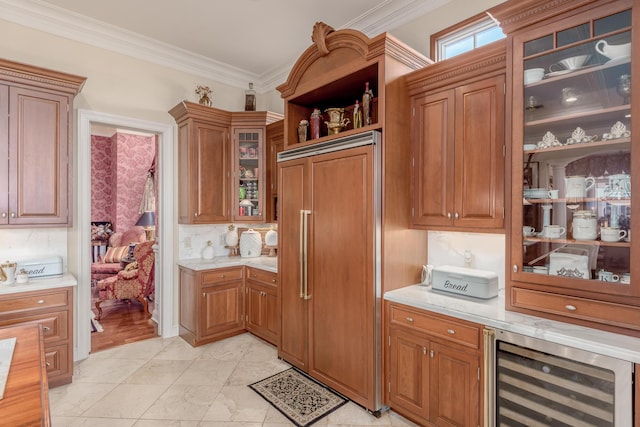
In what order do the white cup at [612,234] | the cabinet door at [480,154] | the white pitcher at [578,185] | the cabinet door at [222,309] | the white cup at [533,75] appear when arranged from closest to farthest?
1. the white cup at [612,234]
2. the white pitcher at [578,185]
3. the white cup at [533,75]
4. the cabinet door at [480,154]
5. the cabinet door at [222,309]

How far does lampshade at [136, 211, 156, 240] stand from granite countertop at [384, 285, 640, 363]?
5.59 m

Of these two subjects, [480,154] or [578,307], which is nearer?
[578,307]

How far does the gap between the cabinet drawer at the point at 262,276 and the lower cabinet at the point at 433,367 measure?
152 centimetres

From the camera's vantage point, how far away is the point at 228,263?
12.8 feet

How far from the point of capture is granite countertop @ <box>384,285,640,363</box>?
151 cm

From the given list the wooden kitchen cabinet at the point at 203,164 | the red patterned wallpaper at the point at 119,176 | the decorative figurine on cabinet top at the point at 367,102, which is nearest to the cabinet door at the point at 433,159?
the decorative figurine on cabinet top at the point at 367,102

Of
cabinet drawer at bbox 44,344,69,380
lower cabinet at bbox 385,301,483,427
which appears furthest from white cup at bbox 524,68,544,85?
cabinet drawer at bbox 44,344,69,380

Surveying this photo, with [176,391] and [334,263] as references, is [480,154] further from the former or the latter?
[176,391]

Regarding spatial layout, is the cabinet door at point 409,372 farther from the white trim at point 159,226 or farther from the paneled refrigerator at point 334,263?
the white trim at point 159,226

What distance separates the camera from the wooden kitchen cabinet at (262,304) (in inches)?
141

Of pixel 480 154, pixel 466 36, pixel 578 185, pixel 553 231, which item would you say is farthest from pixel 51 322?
pixel 466 36

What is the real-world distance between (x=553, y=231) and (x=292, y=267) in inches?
79.7


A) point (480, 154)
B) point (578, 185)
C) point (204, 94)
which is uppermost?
point (204, 94)

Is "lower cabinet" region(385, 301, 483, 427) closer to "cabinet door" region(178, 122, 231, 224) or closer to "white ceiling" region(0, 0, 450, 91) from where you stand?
"cabinet door" region(178, 122, 231, 224)
